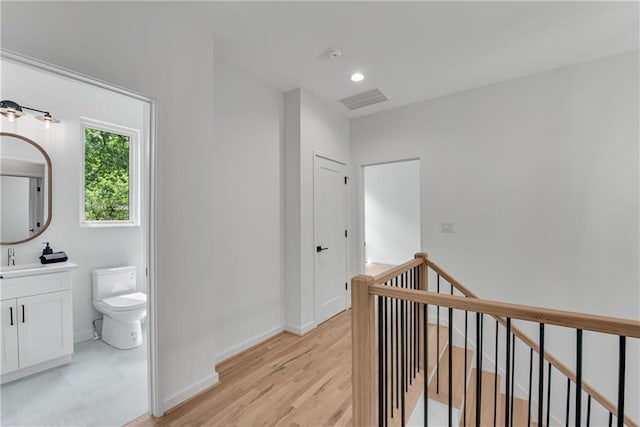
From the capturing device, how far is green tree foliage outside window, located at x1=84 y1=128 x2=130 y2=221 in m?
3.03

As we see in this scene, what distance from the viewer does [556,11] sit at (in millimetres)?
1971

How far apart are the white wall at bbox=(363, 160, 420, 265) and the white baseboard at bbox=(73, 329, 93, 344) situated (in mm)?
5203

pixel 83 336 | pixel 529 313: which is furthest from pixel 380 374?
pixel 83 336

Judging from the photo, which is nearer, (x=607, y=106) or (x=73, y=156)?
(x=607, y=106)

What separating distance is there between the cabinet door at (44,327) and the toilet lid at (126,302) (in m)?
0.34

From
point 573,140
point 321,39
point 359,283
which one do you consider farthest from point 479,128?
point 359,283

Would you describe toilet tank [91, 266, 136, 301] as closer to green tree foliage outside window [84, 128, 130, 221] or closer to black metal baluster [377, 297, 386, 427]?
green tree foliage outside window [84, 128, 130, 221]

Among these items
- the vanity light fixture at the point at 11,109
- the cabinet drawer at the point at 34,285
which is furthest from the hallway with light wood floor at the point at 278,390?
the vanity light fixture at the point at 11,109

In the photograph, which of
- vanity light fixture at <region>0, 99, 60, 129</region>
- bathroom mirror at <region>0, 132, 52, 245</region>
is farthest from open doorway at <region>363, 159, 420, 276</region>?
vanity light fixture at <region>0, 99, 60, 129</region>

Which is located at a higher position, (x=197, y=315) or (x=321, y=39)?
(x=321, y=39)

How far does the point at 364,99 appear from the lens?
342 cm

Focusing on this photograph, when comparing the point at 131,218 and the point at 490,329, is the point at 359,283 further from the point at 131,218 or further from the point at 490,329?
the point at 131,218

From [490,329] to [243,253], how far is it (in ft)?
9.36

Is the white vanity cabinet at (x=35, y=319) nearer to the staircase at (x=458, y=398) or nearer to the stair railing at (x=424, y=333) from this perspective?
the stair railing at (x=424, y=333)
